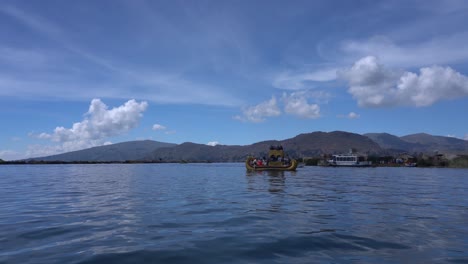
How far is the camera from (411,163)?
13825 cm

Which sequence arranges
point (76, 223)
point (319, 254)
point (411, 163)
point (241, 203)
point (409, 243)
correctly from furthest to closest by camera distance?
point (411, 163) → point (241, 203) → point (76, 223) → point (409, 243) → point (319, 254)

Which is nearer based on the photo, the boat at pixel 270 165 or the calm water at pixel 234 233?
the calm water at pixel 234 233

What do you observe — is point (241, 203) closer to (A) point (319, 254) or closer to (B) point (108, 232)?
(B) point (108, 232)

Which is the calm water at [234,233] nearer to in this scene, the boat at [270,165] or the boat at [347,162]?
the boat at [270,165]

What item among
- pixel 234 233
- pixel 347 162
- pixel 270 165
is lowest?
pixel 234 233

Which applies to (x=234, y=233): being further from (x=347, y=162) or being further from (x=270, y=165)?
(x=347, y=162)

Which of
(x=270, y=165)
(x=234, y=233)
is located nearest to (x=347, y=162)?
(x=270, y=165)

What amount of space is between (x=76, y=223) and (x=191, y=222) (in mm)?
4774

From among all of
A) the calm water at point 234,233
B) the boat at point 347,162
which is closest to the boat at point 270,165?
the calm water at point 234,233

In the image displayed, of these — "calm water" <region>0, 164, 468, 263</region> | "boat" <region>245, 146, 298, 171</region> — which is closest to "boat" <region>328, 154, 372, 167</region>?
"boat" <region>245, 146, 298, 171</region>

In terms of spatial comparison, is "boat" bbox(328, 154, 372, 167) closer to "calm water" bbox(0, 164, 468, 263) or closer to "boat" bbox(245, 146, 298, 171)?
"boat" bbox(245, 146, 298, 171)

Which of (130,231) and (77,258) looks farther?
(130,231)

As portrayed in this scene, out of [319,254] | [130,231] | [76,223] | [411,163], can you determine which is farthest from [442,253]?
[411,163]

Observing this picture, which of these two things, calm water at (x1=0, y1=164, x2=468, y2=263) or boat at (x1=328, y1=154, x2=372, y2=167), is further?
boat at (x1=328, y1=154, x2=372, y2=167)
